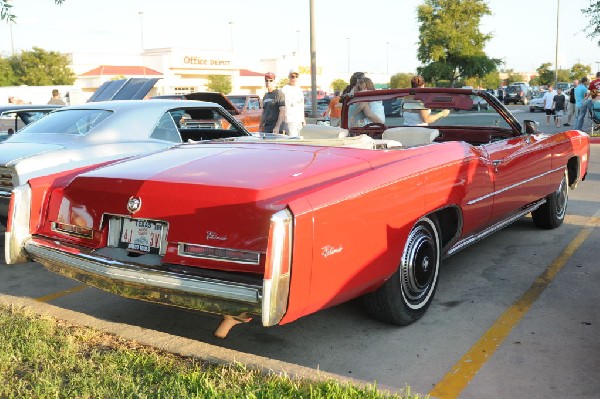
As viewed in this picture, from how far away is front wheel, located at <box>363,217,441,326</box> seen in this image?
4000 millimetres

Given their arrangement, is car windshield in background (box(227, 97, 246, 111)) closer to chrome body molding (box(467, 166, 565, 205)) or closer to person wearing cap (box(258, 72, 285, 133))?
person wearing cap (box(258, 72, 285, 133))

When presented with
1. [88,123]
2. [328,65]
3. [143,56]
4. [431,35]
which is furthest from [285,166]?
[328,65]

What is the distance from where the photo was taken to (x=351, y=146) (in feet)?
14.6

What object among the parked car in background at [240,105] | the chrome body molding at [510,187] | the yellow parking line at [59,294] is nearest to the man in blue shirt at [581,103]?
the parked car in background at [240,105]

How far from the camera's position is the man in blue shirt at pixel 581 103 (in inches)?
683

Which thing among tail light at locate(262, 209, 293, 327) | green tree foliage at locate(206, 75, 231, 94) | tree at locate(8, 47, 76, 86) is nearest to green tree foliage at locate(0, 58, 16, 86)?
tree at locate(8, 47, 76, 86)

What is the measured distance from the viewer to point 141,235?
143 inches

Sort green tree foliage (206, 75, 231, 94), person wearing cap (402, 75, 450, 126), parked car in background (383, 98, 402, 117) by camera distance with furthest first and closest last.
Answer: green tree foliage (206, 75, 231, 94) < parked car in background (383, 98, 402, 117) < person wearing cap (402, 75, 450, 126)

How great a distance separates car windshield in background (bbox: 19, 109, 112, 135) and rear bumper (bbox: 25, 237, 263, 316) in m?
3.00

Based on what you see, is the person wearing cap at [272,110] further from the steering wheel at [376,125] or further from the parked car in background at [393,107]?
the steering wheel at [376,125]

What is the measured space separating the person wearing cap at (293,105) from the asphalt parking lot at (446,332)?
15.8ft

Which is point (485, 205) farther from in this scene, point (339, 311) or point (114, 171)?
point (114, 171)

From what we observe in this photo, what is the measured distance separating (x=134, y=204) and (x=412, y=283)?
179 centimetres

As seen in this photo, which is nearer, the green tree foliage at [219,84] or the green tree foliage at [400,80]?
the green tree foliage at [219,84]
